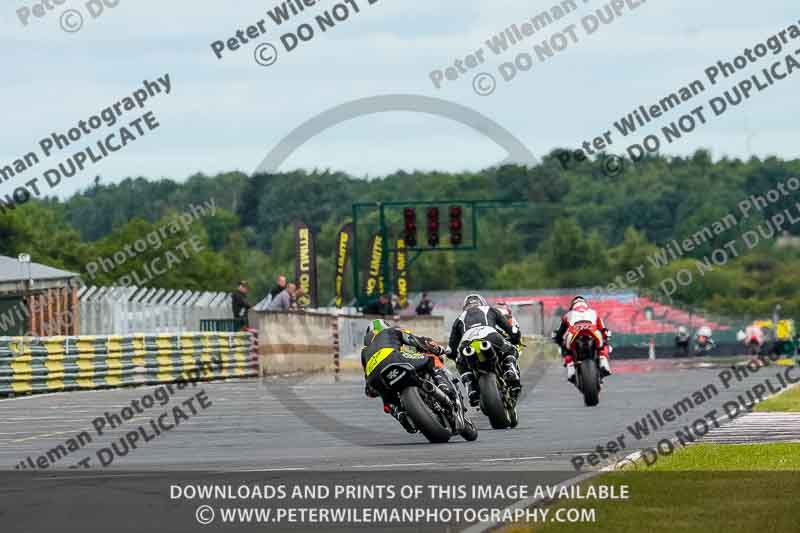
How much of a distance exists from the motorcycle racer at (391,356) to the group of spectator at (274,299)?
20809 mm

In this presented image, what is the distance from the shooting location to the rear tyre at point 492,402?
18.8m

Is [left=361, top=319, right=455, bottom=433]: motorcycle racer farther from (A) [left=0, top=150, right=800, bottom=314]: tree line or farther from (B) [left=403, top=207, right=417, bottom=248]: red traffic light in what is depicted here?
(B) [left=403, top=207, right=417, bottom=248]: red traffic light

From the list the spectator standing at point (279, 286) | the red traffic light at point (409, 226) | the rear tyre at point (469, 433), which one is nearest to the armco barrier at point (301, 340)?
the spectator standing at point (279, 286)

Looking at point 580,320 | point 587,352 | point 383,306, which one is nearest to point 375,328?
point 587,352

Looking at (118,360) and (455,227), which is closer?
(118,360)

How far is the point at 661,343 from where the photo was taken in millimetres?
65812

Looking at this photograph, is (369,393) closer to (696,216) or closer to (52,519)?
(52,519)

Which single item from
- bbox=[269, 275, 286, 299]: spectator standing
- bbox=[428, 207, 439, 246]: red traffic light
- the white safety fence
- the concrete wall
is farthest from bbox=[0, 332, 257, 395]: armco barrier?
bbox=[428, 207, 439, 246]: red traffic light

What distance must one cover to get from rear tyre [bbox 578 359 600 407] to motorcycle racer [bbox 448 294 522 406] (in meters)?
4.02

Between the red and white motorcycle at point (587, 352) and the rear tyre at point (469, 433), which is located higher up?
the red and white motorcycle at point (587, 352)

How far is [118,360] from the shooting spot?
34.8 metres

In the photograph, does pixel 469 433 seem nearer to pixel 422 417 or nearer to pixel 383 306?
pixel 422 417

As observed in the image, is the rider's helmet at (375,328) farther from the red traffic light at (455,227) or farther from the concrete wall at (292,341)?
the red traffic light at (455,227)

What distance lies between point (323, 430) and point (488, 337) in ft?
8.04
